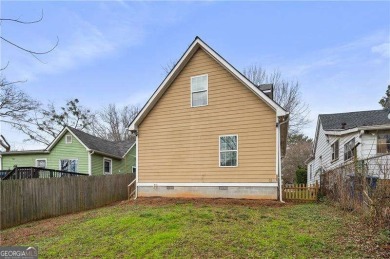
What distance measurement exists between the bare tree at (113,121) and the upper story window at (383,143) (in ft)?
104

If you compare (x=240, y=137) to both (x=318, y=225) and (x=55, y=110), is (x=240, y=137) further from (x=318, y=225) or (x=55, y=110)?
(x=55, y=110)

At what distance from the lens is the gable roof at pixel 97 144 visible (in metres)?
19.7

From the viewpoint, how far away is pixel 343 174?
9.05m

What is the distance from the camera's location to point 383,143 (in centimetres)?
1303

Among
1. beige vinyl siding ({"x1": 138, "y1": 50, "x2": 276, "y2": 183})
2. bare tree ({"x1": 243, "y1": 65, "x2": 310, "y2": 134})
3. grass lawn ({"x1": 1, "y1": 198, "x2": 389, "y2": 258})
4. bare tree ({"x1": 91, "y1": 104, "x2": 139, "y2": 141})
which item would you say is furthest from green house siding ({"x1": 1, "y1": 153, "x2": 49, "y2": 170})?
bare tree ({"x1": 243, "y1": 65, "x2": 310, "y2": 134})

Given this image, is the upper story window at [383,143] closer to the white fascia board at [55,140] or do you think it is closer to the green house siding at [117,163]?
the green house siding at [117,163]

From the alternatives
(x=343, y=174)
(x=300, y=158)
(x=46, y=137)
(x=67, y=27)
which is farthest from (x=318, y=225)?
(x=46, y=137)

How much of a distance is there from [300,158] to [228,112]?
20966mm

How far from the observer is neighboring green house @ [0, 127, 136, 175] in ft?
64.4

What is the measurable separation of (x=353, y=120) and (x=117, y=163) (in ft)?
58.0

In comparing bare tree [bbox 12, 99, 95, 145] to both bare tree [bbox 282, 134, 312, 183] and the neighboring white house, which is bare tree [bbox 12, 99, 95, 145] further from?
the neighboring white house

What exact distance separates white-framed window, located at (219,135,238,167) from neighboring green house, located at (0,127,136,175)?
1097 centimetres

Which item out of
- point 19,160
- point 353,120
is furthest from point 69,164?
point 353,120

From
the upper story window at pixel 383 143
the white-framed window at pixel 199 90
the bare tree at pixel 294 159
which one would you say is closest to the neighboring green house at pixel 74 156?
the white-framed window at pixel 199 90
